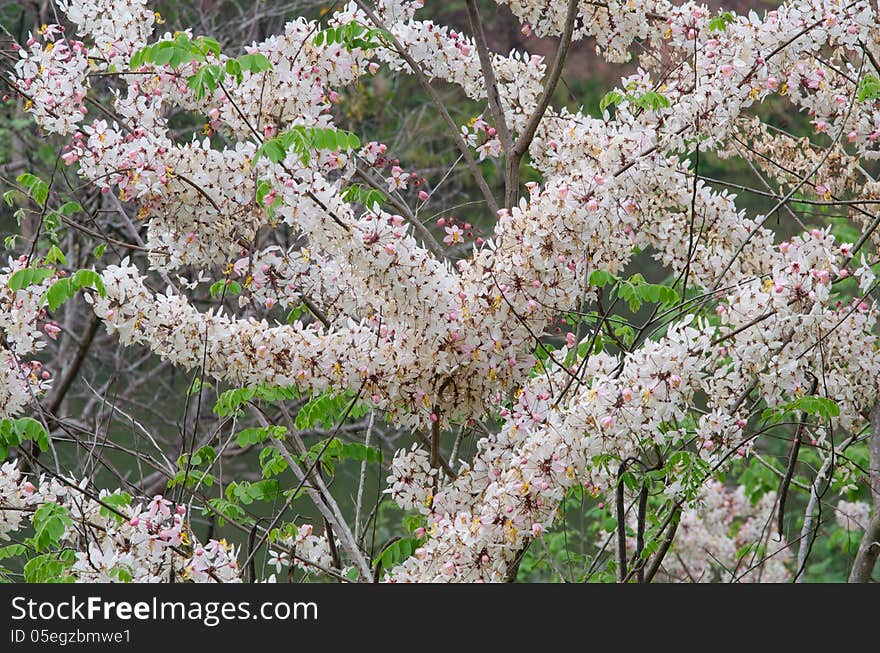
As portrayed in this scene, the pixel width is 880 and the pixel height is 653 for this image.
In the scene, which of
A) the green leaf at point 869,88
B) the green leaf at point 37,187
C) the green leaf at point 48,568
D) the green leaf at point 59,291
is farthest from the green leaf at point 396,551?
the green leaf at point 869,88

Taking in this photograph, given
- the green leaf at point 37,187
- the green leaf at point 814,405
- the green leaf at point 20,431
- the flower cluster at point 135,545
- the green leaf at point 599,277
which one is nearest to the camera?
the flower cluster at point 135,545

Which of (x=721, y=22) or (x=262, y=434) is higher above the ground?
(x=721, y=22)

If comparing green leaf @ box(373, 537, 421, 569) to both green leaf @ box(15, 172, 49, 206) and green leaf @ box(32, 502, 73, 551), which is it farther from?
green leaf @ box(15, 172, 49, 206)

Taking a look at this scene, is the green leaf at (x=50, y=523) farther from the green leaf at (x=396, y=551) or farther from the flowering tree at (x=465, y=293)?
the green leaf at (x=396, y=551)

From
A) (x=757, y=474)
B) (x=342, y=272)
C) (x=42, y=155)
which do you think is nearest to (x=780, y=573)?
(x=757, y=474)

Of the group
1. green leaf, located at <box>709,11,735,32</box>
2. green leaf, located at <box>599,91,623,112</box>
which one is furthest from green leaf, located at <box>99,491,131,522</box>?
green leaf, located at <box>709,11,735,32</box>

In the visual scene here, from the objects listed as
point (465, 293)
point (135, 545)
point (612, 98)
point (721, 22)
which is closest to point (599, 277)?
point (612, 98)

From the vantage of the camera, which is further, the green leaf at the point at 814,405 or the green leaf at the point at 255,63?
the green leaf at the point at 255,63

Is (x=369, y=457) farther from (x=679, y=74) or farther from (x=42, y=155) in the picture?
(x=42, y=155)

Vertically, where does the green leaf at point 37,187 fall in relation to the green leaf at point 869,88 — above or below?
above

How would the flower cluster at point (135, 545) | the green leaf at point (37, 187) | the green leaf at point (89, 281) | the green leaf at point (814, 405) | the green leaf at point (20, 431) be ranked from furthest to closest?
the green leaf at point (37, 187) → the green leaf at point (20, 431) → the green leaf at point (89, 281) → the green leaf at point (814, 405) → the flower cluster at point (135, 545)

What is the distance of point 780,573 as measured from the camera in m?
7.98

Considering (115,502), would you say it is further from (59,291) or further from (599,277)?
(599,277)

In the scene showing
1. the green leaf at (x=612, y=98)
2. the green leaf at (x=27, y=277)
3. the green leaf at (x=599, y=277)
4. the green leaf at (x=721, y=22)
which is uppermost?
the green leaf at (x=721, y=22)
